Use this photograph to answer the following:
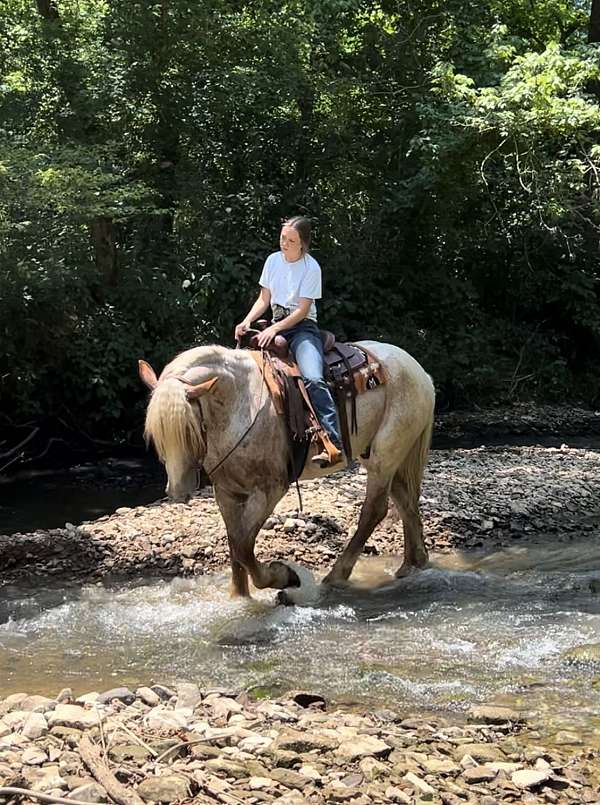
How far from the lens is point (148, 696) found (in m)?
4.61

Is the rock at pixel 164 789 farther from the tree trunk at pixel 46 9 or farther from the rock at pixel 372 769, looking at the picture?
the tree trunk at pixel 46 9

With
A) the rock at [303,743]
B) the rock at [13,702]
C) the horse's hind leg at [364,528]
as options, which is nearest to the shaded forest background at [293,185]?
the horse's hind leg at [364,528]

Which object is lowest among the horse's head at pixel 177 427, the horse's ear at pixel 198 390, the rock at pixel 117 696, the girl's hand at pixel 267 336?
the rock at pixel 117 696

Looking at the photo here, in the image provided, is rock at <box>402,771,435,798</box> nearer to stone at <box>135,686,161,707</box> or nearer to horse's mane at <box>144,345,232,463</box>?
stone at <box>135,686,161,707</box>

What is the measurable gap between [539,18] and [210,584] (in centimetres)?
1856

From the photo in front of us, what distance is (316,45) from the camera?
1752cm

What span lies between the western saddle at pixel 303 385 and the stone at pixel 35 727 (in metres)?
3.03

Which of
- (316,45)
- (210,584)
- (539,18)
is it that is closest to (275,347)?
(210,584)

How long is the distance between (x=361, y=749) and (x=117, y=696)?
1446 millimetres

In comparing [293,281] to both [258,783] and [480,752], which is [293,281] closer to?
[480,752]

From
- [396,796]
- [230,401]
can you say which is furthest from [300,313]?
[396,796]

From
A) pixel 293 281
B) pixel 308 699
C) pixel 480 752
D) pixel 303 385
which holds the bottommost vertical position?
pixel 308 699

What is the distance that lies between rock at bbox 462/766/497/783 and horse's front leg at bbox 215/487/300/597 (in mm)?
2826

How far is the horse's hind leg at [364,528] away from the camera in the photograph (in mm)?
7227
